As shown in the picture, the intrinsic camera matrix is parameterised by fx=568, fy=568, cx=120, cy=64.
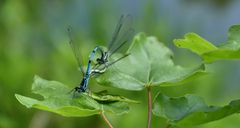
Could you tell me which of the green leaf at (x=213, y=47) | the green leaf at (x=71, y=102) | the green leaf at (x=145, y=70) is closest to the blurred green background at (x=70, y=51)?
Result: the green leaf at (x=145, y=70)

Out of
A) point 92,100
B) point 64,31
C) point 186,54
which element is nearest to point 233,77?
point 186,54

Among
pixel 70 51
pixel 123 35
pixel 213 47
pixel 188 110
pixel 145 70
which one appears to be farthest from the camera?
pixel 70 51

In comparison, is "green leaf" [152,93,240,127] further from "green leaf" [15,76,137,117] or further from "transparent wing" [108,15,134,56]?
"transparent wing" [108,15,134,56]

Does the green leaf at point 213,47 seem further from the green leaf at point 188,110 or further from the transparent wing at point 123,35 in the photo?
the transparent wing at point 123,35

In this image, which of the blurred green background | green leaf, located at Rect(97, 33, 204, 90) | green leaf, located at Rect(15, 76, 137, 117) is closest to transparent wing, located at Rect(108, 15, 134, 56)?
green leaf, located at Rect(97, 33, 204, 90)

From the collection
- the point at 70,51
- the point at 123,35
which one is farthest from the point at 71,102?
the point at 70,51

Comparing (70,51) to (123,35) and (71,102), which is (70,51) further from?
(71,102)
